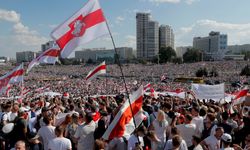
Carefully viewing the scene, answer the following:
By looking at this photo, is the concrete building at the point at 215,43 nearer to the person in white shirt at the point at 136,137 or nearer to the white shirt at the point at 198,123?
the white shirt at the point at 198,123

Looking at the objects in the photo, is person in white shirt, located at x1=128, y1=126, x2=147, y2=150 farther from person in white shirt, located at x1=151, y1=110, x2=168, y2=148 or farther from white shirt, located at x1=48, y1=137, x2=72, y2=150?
white shirt, located at x1=48, y1=137, x2=72, y2=150

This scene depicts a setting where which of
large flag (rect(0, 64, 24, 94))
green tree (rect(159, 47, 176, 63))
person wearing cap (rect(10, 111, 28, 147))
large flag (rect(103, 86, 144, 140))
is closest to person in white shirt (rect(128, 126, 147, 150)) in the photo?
large flag (rect(103, 86, 144, 140))

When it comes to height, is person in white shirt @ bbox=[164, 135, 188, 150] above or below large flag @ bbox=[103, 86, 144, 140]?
below

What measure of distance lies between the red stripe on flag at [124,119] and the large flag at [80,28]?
1630 millimetres

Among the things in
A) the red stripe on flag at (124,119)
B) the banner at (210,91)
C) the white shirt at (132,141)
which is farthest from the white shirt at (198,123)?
the banner at (210,91)

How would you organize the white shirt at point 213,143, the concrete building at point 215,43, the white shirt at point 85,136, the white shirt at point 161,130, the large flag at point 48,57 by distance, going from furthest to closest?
the concrete building at point 215,43 → the large flag at point 48,57 → the white shirt at point 161,130 → the white shirt at point 85,136 → the white shirt at point 213,143

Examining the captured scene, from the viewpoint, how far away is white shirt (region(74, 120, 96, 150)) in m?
6.20

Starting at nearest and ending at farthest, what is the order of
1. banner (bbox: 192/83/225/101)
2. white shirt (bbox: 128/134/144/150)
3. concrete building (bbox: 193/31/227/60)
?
white shirt (bbox: 128/134/144/150), banner (bbox: 192/83/225/101), concrete building (bbox: 193/31/227/60)

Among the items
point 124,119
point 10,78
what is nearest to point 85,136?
point 124,119

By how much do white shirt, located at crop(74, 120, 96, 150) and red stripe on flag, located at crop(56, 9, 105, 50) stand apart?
1.65 meters

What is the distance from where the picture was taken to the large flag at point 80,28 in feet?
20.4

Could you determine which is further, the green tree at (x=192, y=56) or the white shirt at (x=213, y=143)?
the green tree at (x=192, y=56)

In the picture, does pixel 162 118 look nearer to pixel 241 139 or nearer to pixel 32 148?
pixel 241 139

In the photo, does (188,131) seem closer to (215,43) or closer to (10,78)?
(10,78)
